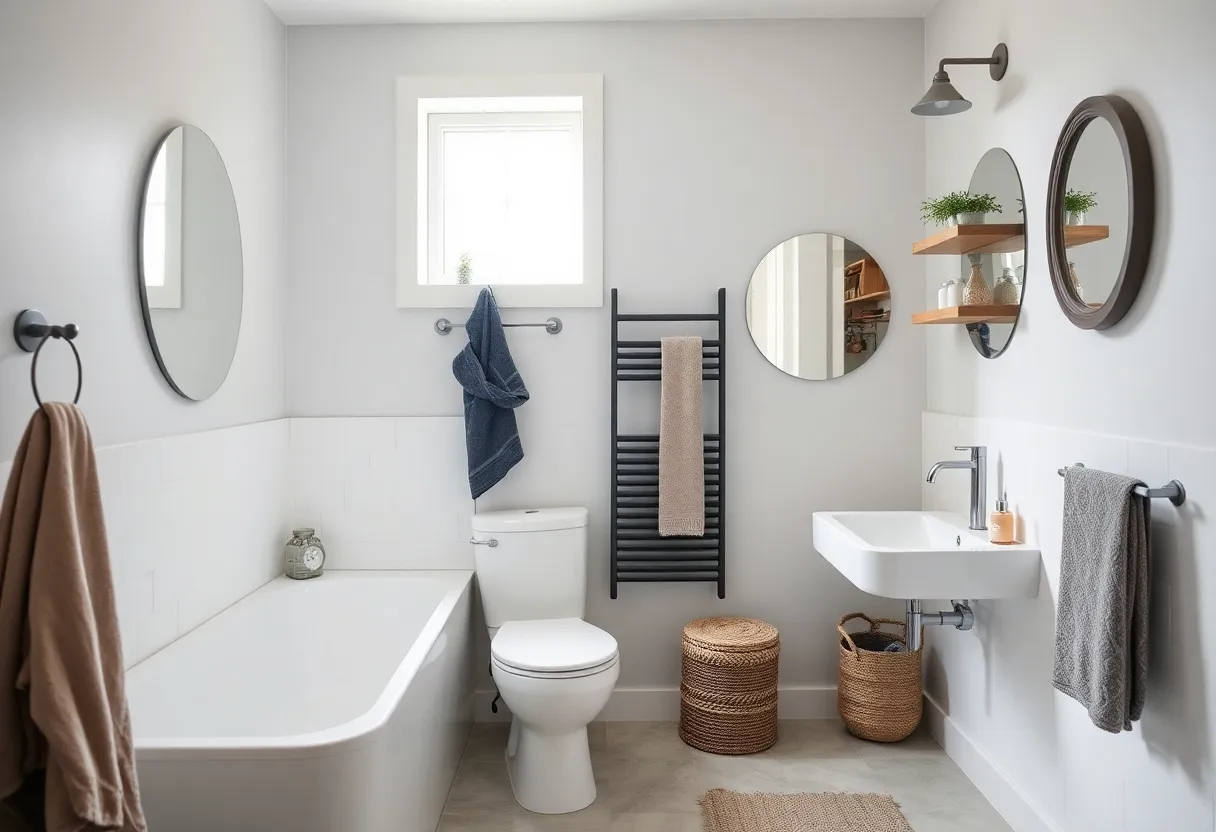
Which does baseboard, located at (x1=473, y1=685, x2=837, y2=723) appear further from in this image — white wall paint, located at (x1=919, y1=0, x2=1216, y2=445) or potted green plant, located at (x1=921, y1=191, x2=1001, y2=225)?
potted green plant, located at (x1=921, y1=191, x2=1001, y2=225)

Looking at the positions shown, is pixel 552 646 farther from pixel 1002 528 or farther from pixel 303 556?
pixel 1002 528

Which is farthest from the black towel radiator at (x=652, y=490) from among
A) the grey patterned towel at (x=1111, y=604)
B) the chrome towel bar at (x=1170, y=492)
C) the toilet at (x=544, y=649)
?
the chrome towel bar at (x=1170, y=492)

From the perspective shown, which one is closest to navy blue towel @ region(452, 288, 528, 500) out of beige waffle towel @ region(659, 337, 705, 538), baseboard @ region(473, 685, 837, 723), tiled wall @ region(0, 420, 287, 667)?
beige waffle towel @ region(659, 337, 705, 538)

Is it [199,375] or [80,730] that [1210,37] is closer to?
[80,730]

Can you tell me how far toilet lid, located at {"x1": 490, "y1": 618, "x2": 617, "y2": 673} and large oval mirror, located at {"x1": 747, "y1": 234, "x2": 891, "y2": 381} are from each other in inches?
46.6

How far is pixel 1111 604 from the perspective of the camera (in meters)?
1.71

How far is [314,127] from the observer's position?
3096 mm

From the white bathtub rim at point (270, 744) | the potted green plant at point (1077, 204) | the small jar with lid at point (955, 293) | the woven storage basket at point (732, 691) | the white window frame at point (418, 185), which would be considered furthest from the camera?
the white window frame at point (418, 185)

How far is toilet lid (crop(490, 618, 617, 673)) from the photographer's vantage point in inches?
95.3

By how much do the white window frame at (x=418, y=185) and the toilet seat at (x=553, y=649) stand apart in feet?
3.75

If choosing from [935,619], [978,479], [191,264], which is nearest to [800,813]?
[935,619]

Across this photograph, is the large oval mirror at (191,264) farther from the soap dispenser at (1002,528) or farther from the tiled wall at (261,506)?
the soap dispenser at (1002,528)

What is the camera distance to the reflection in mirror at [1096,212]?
1.84 m

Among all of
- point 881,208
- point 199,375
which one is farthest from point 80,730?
point 881,208
